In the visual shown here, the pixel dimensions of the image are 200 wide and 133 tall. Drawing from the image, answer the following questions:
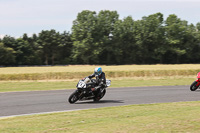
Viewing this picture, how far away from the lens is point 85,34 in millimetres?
88688

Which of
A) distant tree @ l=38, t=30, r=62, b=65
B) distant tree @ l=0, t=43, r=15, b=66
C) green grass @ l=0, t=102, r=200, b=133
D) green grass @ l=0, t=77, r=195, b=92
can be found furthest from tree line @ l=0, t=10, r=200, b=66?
green grass @ l=0, t=102, r=200, b=133

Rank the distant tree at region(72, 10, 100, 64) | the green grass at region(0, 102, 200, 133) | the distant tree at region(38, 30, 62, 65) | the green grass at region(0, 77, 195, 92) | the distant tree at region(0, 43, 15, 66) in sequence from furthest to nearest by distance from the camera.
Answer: the distant tree at region(38, 30, 62, 65)
the distant tree at region(72, 10, 100, 64)
the distant tree at region(0, 43, 15, 66)
the green grass at region(0, 77, 195, 92)
the green grass at region(0, 102, 200, 133)

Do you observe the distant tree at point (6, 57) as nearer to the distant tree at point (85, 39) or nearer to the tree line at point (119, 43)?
the tree line at point (119, 43)

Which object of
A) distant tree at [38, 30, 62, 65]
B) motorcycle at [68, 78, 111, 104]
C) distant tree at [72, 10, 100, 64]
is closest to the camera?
motorcycle at [68, 78, 111, 104]

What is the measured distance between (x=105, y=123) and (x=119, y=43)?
8298 centimetres

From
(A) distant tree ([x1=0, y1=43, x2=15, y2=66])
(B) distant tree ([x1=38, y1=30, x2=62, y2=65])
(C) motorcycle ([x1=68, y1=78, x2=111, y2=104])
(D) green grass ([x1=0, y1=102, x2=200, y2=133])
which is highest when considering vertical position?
(B) distant tree ([x1=38, y1=30, x2=62, y2=65])

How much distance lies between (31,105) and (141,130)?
6.42 meters

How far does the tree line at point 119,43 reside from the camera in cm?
8588

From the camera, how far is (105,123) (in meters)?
7.70

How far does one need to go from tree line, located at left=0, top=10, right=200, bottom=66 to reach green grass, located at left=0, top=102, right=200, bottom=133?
2902 inches

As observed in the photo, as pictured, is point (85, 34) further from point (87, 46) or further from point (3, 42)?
point (3, 42)

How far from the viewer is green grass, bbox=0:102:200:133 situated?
6888 millimetres

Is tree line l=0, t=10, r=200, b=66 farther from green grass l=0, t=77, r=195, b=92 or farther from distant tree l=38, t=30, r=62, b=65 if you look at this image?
green grass l=0, t=77, r=195, b=92

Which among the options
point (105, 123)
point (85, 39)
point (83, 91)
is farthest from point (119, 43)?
point (105, 123)
